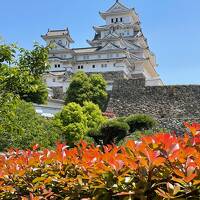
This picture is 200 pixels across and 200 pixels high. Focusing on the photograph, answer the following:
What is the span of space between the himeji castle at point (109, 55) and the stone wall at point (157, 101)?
14.2 metres

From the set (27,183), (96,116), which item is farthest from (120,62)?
(27,183)

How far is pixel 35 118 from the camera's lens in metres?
20.6

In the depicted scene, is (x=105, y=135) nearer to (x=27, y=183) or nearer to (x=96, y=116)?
(x=96, y=116)

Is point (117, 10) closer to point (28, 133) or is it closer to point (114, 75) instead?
point (114, 75)

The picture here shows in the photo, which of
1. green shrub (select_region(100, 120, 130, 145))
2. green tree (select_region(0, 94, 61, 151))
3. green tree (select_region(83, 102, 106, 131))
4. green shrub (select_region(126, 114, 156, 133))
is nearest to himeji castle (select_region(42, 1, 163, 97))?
green tree (select_region(83, 102, 106, 131))

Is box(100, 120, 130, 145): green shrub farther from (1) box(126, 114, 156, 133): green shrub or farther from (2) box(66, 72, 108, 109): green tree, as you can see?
(2) box(66, 72, 108, 109): green tree

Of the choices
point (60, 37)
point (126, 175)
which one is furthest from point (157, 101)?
point (60, 37)

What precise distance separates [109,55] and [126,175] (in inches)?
1944

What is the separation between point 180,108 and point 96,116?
5213 mm

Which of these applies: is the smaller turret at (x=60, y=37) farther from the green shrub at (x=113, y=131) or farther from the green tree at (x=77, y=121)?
the green shrub at (x=113, y=131)

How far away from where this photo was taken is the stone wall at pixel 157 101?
26938mm

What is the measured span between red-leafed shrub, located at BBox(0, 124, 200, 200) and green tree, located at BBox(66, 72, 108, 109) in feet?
107

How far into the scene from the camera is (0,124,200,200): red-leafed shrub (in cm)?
201

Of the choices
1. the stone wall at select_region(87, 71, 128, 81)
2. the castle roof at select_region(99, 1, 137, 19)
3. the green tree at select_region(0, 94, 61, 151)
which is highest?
the castle roof at select_region(99, 1, 137, 19)
